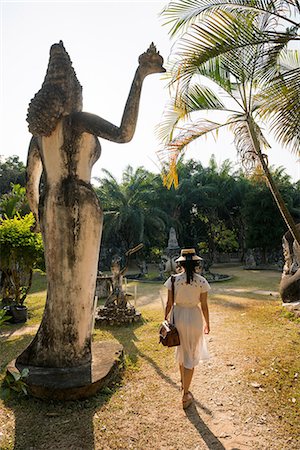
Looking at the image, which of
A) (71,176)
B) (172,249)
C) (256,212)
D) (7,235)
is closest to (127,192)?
(172,249)

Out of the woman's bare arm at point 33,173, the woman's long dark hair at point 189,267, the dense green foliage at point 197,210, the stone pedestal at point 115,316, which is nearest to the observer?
the woman's long dark hair at point 189,267

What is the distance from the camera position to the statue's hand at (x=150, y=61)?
3.28 metres

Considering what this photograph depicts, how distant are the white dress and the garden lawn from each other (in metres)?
0.54

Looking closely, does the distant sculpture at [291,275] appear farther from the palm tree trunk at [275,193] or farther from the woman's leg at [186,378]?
the woman's leg at [186,378]

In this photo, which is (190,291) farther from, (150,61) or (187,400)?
(150,61)

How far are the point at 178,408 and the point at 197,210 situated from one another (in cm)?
2362

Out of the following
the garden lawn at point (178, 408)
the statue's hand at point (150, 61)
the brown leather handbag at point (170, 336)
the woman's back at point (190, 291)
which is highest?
the statue's hand at point (150, 61)

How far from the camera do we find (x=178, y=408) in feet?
11.2

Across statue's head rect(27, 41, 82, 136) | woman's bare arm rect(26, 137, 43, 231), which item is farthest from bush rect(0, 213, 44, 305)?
statue's head rect(27, 41, 82, 136)

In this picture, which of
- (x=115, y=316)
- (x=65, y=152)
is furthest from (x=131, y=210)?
(x=65, y=152)

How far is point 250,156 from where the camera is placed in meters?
6.70

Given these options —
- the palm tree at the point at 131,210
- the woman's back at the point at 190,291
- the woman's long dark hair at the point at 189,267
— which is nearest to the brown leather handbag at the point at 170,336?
the woman's back at the point at 190,291

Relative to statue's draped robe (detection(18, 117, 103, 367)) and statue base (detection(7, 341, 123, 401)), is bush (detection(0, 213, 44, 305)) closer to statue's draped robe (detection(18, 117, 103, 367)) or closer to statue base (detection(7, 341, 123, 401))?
statue's draped robe (detection(18, 117, 103, 367))

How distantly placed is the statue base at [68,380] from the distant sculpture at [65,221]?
0.31 ft
